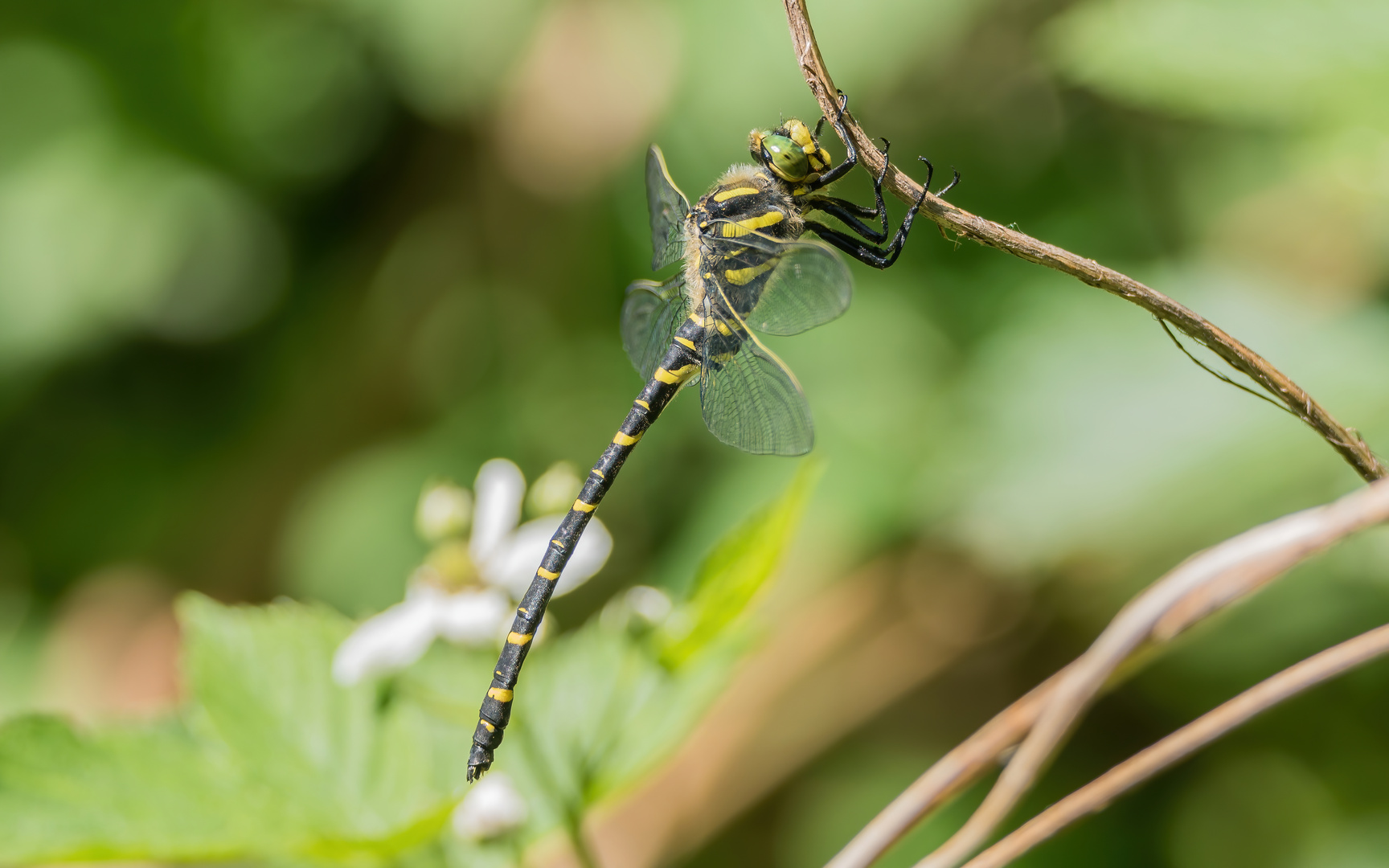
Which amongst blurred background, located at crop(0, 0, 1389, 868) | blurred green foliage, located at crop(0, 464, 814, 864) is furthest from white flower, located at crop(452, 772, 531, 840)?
blurred background, located at crop(0, 0, 1389, 868)

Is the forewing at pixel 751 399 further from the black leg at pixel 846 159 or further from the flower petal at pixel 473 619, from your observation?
the flower petal at pixel 473 619

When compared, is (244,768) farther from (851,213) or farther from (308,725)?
(851,213)

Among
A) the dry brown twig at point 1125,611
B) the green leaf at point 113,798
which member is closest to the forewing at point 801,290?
the dry brown twig at point 1125,611

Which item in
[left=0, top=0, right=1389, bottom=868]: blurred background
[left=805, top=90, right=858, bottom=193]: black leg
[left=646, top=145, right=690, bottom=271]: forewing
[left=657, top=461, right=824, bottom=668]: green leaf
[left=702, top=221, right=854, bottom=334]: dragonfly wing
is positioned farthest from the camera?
[left=0, top=0, right=1389, bottom=868]: blurred background

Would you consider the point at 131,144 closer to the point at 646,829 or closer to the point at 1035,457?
the point at 646,829

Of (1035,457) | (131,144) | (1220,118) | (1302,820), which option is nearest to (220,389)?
(131,144)

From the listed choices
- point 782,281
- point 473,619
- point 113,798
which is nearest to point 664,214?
point 782,281

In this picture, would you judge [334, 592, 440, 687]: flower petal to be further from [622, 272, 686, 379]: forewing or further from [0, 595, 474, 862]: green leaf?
[622, 272, 686, 379]: forewing

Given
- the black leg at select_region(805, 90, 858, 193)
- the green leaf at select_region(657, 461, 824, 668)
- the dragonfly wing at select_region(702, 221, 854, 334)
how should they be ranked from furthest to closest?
the dragonfly wing at select_region(702, 221, 854, 334) → the green leaf at select_region(657, 461, 824, 668) → the black leg at select_region(805, 90, 858, 193)

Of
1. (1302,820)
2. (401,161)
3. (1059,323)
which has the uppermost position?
(401,161)
